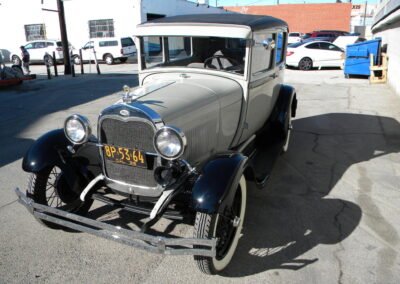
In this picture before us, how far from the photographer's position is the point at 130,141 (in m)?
2.85

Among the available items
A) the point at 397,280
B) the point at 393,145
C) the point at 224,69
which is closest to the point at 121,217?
the point at 224,69

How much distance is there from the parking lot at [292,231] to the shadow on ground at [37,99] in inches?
3.5

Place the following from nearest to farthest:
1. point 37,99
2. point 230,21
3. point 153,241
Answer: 1. point 153,241
2. point 230,21
3. point 37,99

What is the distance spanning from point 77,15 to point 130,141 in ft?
78.3

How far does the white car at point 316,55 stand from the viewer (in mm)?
15469

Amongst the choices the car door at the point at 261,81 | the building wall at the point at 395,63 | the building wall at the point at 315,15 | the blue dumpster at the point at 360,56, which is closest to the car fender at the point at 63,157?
the car door at the point at 261,81

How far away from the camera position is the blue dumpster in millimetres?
11812

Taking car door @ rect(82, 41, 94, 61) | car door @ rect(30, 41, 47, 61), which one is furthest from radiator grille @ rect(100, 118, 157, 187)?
car door @ rect(30, 41, 47, 61)

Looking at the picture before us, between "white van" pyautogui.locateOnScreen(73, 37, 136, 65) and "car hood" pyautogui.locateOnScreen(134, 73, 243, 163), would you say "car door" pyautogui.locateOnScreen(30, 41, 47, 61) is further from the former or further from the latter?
"car hood" pyautogui.locateOnScreen(134, 73, 243, 163)

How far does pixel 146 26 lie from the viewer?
12.6 ft

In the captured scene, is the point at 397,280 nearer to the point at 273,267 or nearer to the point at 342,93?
the point at 273,267

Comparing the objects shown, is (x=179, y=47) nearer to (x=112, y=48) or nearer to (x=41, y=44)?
(x=112, y=48)

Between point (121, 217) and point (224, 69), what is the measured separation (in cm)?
189

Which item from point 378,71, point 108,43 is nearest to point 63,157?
point 378,71
